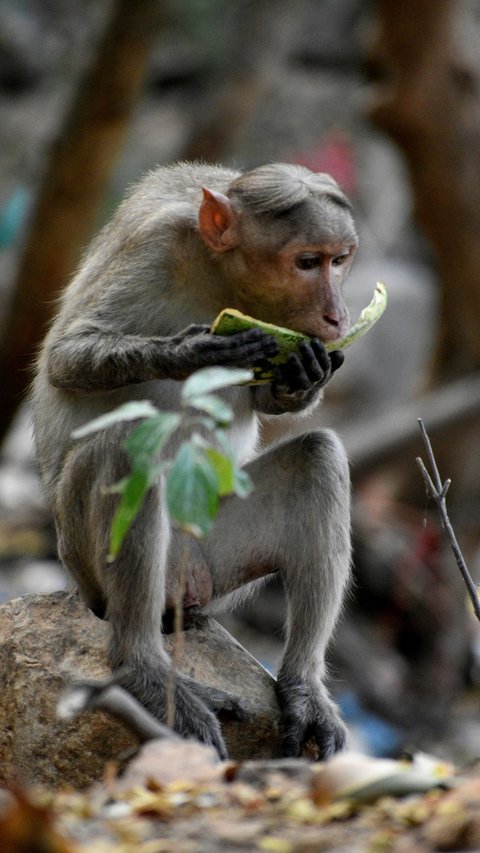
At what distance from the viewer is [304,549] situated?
593 cm

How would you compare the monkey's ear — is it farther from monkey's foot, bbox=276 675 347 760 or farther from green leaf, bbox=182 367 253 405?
monkey's foot, bbox=276 675 347 760

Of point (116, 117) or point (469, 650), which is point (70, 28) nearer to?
point (116, 117)

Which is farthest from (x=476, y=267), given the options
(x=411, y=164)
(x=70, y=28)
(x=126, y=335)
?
(x=70, y=28)

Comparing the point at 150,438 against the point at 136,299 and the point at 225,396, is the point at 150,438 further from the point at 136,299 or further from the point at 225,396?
the point at 225,396

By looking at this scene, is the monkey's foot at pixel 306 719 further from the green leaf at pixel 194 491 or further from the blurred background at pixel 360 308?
the blurred background at pixel 360 308

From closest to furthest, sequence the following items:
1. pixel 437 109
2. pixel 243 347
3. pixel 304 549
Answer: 1. pixel 243 347
2. pixel 304 549
3. pixel 437 109

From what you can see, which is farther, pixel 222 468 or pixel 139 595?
pixel 139 595

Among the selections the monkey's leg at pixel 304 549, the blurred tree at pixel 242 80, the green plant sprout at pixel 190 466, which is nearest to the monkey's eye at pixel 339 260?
the monkey's leg at pixel 304 549

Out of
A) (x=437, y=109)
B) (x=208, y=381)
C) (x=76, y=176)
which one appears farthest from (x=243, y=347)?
(x=437, y=109)

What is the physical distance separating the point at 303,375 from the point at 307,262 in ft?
1.68

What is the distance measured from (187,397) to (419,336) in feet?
58.2

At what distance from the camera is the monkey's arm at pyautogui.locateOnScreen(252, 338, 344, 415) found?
17.7 feet

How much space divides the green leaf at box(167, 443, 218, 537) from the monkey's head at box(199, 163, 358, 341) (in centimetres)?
163

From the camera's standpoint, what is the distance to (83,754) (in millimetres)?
5438
